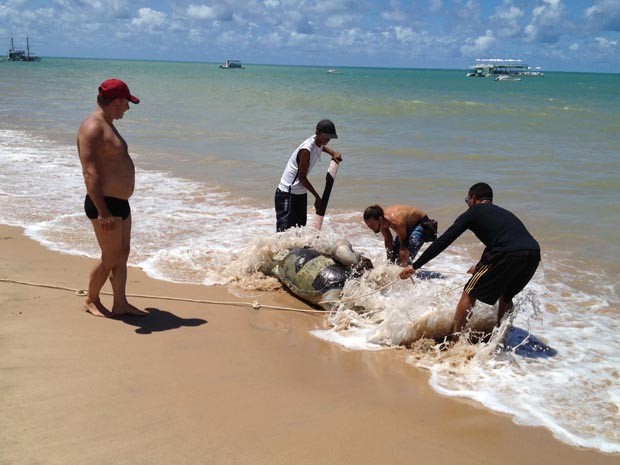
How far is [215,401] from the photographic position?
3.52 meters

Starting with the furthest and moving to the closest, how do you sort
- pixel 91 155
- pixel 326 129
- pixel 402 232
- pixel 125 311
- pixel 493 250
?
pixel 402 232 < pixel 326 129 < pixel 125 311 < pixel 493 250 < pixel 91 155

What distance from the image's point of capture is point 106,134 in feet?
13.7

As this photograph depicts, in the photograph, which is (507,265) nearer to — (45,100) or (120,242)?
(120,242)

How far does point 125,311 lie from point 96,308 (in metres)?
0.24

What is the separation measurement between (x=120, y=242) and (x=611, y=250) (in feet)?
21.5

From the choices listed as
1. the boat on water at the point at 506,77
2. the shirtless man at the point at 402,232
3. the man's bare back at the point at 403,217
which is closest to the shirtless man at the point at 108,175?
the shirtless man at the point at 402,232

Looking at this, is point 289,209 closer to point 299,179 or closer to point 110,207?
point 299,179

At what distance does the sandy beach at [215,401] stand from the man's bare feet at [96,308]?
0.33ft

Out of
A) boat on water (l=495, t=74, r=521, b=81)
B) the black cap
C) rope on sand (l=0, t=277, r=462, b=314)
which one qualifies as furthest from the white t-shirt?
boat on water (l=495, t=74, r=521, b=81)

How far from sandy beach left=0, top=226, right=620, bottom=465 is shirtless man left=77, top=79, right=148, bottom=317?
1.89 feet

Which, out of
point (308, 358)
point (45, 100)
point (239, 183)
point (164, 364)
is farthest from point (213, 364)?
point (45, 100)

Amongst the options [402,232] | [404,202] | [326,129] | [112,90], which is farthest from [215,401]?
[404,202]

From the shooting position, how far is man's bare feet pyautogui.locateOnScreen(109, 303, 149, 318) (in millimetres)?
4688

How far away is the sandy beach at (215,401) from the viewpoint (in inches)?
120
